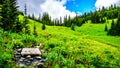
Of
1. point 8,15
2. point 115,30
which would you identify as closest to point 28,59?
point 8,15

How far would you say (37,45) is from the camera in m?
28.0

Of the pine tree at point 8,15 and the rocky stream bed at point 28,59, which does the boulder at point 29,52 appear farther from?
the pine tree at point 8,15

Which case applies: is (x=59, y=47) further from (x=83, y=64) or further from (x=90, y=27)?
(x=90, y=27)

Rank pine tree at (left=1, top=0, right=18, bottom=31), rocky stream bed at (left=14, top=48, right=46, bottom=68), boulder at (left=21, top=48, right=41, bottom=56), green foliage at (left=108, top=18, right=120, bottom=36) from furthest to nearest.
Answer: green foliage at (left=108, top=18, right=120, bottom=36) → pine tree at (left=1, top=0, right=18, bottom=31) → boulder at (left=21, top=48, right=41, bottom=56) → rocky stream bed at (left=14, top=48, right=46, bottom=68)

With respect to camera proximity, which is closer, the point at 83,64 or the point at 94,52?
the point at 83,64

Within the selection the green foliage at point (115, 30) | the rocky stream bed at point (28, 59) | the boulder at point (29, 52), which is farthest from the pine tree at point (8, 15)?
the green foliage at point (115, 30)

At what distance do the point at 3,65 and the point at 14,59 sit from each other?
278 cm

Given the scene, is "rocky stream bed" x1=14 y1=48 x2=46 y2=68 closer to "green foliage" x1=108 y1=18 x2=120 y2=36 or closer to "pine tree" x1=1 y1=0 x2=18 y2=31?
"pine tree" x1=1 y1=0 x2=18 y2=31

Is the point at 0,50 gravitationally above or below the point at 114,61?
above

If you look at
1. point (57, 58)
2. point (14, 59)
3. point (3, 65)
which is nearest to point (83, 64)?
point (57, 58)

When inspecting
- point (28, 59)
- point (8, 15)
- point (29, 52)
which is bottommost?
point (28, 59)

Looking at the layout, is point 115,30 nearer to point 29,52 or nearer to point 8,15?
point 8,15

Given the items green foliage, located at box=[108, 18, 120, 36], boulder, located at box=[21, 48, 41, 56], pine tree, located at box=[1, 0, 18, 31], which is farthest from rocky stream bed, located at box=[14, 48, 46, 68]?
green foliage, located at box=[108, 18, 120, 36]

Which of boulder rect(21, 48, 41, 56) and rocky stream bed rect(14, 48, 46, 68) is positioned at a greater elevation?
boulder rect(21, 48, 41, 56)
